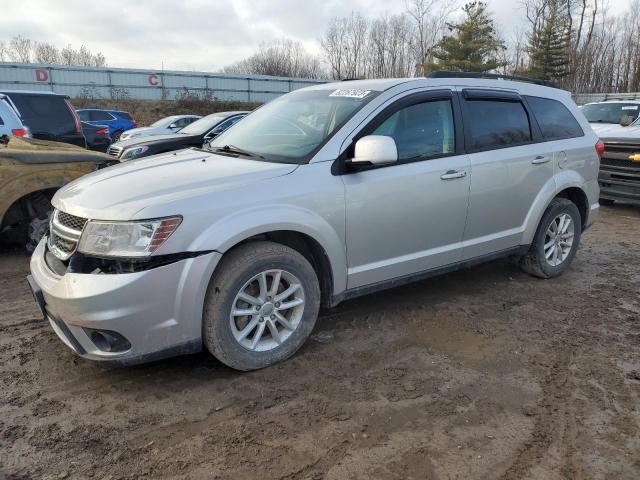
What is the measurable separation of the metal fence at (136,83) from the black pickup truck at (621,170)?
1131 inches

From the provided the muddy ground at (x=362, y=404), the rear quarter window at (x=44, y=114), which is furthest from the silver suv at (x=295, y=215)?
the rear quarter window at (x=44, y=114)

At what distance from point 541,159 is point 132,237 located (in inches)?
142

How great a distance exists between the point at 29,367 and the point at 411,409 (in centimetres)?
242

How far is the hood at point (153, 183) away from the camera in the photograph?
2854mm

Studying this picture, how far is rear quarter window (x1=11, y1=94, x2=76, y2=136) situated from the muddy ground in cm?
612

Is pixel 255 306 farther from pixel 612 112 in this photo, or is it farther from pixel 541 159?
pixel 612 112

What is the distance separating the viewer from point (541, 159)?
15.1ft

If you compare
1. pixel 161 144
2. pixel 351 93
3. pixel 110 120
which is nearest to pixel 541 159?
pixel 351 93

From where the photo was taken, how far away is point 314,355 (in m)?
3.47

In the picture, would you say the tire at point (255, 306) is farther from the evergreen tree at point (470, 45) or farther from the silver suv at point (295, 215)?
the evergreen tree at point (470, 45)

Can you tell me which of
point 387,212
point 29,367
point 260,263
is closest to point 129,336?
point 260,263

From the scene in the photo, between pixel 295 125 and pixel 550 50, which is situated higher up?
pixel 550 50

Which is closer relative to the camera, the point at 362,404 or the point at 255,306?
the point at 362,404

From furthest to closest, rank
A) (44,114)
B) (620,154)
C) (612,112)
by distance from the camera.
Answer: (612,112) → (44,114) → (620,154)
